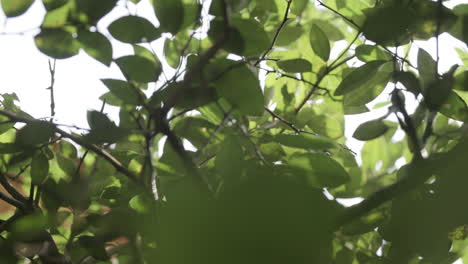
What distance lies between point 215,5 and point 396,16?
0.21m

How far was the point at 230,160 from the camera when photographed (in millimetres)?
471

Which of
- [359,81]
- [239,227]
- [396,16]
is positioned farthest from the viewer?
[359,81]

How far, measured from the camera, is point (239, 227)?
0.25 meters

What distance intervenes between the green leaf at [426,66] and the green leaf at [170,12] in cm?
31

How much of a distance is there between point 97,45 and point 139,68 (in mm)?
59

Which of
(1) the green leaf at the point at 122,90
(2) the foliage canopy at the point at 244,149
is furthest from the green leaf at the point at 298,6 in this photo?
(1) the green leaf at the point at 122,90

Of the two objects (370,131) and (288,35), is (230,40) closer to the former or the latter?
(370,131)

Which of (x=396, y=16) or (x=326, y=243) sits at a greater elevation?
(x=396, y=16)

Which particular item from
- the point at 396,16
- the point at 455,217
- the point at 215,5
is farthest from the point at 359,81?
the point at 455,217

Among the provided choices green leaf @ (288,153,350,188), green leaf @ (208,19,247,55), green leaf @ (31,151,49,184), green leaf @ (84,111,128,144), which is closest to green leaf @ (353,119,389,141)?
green leaf @ (288,153,350,188)

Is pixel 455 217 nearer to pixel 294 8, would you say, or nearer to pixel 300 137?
pixel 300 137

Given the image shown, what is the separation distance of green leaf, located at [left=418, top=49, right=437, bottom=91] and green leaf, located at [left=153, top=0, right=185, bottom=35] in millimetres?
313

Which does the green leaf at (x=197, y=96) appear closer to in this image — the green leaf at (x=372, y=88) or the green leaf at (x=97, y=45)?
the green leaf at (x=97, y=45)

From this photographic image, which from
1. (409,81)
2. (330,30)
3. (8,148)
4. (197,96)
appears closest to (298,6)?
(330,30)
